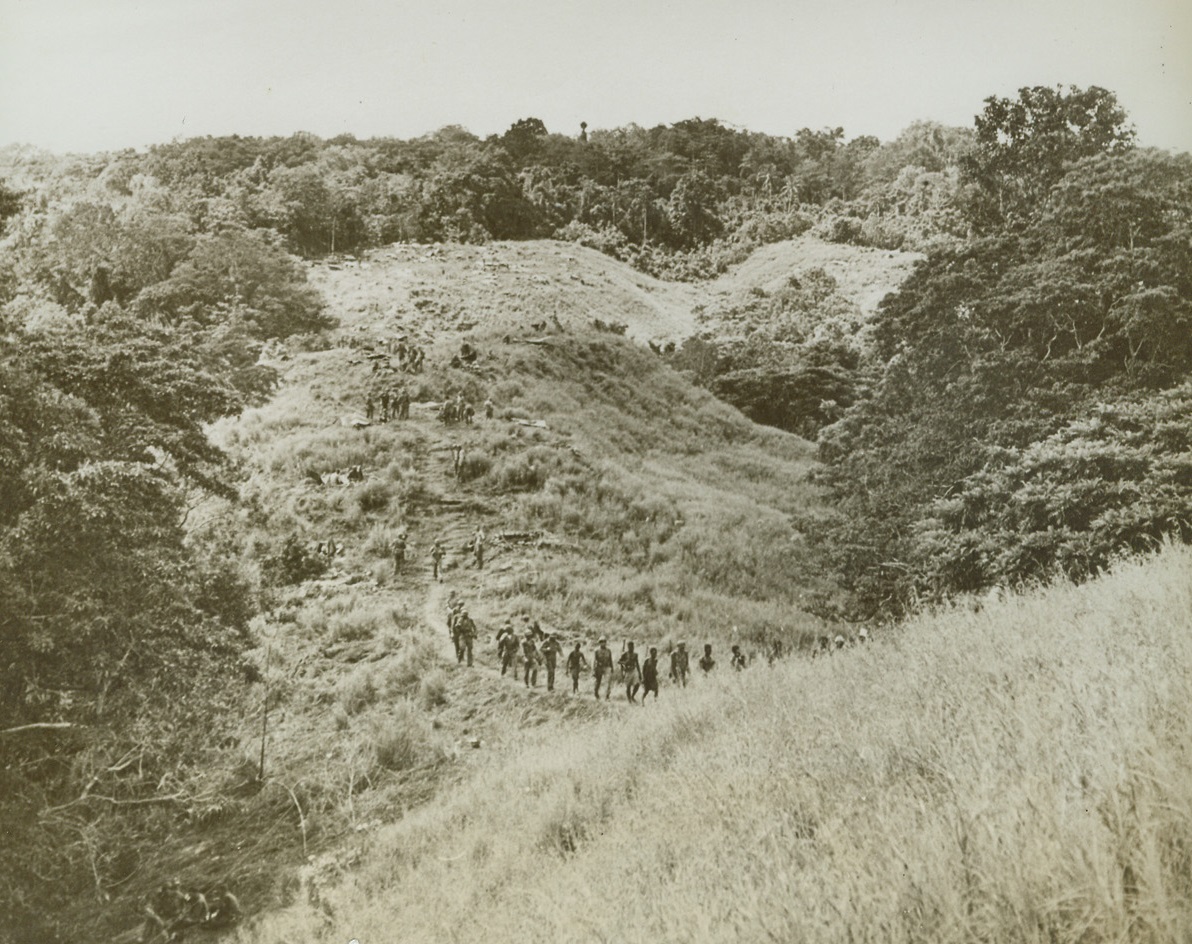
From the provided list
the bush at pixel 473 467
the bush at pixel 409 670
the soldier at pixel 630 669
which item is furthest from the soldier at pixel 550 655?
the bush at pixel 473 467

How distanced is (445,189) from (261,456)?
115ft

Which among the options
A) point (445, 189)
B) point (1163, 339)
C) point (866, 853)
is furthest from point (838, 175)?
point (866, 853)

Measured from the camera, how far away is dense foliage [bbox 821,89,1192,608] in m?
11.2

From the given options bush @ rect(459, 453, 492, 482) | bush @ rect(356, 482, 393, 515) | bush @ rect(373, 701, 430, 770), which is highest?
bush @ rect(459, 453, 492, 482)

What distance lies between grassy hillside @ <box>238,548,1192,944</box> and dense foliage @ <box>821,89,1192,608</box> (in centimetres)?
361

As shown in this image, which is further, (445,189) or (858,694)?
(445,189)

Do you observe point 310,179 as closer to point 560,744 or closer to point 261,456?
point 261,456

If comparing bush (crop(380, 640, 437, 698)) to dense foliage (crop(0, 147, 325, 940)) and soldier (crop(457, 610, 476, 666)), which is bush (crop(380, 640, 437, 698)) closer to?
soldier (crop(457, 610, 476, 666))

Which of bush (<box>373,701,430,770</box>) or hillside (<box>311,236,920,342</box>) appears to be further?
hillside (<box>311,236,920,342</box>)

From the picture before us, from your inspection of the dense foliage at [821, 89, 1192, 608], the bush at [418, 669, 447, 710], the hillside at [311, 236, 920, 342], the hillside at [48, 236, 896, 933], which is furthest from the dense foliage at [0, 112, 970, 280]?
the bush at [418, 669, 447, 710]

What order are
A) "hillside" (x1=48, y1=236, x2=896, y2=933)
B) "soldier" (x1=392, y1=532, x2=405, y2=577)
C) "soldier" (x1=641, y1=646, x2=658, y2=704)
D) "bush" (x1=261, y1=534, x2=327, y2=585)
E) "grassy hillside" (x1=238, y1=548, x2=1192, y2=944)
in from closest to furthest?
"grassy hillside" (x1=238, y1=548, x2=1192, y2=944) < "hillside" (x1=48, y1=236, x2=896, y2=933) < "soldier" (x1=641, y1=646, x2=658, y2=704) < "bush" (x1=261, y1=534, x2=327, y2=585) < "soldier" (x1=392, y1=532, x2=405, y2=577)

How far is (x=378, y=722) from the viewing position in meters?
12.0

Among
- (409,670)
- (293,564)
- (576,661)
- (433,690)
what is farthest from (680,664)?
(293,564)

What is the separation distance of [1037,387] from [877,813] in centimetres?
1344
